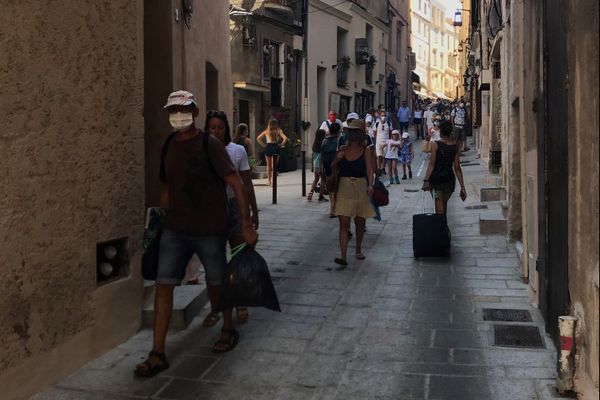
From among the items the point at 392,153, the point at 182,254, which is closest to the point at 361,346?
the point at 182,254

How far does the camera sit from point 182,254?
4.93 metres

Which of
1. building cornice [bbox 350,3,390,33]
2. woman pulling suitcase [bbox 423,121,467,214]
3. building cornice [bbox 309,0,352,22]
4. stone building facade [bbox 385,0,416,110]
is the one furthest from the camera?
stone building facade [bbox 385,0,416,110]

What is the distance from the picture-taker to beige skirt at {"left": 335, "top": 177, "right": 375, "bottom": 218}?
8320 millimetres

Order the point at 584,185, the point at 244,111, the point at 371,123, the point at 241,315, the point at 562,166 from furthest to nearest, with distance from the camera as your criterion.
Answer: the point at 244,111, the point at 371,123, the point at 241,315, the point at 562,166, the point at 584,185

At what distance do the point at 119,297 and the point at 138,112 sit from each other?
1.44m

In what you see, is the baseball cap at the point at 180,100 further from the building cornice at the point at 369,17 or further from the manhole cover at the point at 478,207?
the building cornice at the point at 369,17

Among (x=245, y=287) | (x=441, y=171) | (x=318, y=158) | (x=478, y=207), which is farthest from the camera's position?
(x=318, y=158)

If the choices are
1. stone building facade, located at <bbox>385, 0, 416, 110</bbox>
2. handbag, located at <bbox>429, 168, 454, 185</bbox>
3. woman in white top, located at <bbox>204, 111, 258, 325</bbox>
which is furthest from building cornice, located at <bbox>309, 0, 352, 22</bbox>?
woman in white top, located at <bbox>204, 111, 258, 325</bbox>

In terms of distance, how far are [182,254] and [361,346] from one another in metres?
1.51

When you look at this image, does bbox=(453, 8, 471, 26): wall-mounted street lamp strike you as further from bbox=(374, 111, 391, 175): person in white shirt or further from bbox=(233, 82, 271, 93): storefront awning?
bbox=(374, 111, 391, 175): person in white shirt

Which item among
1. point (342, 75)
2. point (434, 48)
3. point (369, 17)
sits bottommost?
point (342, 75)

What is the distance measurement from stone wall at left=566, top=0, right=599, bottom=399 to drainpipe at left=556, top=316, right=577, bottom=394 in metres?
0.04

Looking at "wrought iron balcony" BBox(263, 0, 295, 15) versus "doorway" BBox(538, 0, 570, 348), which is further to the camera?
"wrought iron balcony" BBox(263, 0, 295, 15)

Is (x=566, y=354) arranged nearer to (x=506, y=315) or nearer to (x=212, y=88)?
(x=506, y=315)
